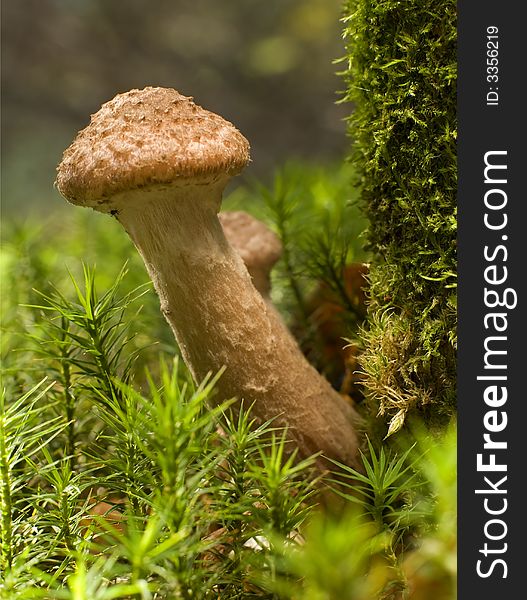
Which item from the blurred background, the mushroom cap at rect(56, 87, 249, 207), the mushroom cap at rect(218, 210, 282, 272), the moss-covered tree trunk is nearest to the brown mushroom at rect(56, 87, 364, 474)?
the mushroom cap at rect(56, 87, 249, 207)

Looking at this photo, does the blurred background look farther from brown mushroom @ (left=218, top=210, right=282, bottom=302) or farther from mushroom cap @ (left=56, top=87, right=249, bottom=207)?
mushroom cap @ (left=56, top=87, right=249, bottom=207)

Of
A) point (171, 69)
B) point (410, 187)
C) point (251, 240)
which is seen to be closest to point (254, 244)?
point (251, 240)

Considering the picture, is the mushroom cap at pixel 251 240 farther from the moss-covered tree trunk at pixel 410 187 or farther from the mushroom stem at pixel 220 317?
the moss-covered tree trunk at pixel 410 187

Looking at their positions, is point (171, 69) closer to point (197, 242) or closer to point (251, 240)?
point (251, 240)

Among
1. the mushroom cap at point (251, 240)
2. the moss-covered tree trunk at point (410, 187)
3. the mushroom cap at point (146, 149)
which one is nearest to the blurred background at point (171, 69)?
the mushroom cap at point (251, 240)

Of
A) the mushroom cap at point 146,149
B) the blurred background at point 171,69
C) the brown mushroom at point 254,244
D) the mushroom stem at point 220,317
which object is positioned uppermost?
the blurred background at point 171,69

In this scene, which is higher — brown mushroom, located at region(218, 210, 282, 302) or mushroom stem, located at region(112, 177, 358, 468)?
brown mushroom, located at region(218, 210, 282, 302)
